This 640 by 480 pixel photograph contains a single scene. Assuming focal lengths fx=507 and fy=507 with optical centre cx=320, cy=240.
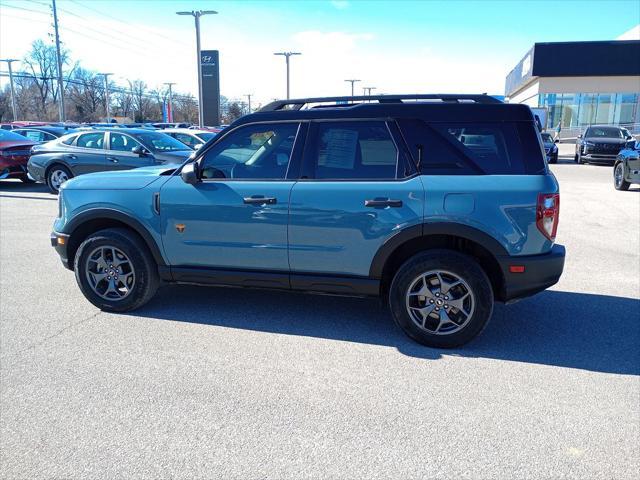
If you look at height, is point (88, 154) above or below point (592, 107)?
below

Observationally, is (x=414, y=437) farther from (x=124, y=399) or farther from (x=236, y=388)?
(x=124, y=399)

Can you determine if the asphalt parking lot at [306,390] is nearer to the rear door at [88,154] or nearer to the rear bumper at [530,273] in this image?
the rear bumper at [530,273]

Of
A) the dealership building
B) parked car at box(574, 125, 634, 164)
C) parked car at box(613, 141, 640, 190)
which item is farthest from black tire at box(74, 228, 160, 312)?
the dealership building

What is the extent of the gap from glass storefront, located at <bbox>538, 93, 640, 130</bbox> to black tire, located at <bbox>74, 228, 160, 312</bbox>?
4434cm

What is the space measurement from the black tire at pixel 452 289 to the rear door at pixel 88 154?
10.2 metres

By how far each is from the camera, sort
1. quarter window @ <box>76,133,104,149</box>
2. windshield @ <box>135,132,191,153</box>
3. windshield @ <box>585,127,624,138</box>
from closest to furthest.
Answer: windshield @ <box>135,132,191,153</box>, quarter window @ <box>76,133,104,149</box>, windshield @ <box>585,127,624,138</box>

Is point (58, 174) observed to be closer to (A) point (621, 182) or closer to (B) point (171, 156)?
(B) point (171, 156)

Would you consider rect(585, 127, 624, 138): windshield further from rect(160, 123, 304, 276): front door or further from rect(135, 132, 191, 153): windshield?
rect(160, 123, 304, 276): front door

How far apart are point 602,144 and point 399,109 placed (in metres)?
21.5

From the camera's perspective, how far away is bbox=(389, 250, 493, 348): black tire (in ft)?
12.7

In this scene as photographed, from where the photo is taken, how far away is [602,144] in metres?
21.9

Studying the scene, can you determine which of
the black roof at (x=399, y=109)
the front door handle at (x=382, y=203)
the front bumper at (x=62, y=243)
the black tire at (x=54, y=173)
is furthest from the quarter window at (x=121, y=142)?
the front door handle at (x=382, y=203)

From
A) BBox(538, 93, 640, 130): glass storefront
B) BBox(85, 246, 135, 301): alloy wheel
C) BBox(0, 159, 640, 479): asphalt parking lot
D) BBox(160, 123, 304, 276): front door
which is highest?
BBox(538, 93, 640, 130): glass storefront

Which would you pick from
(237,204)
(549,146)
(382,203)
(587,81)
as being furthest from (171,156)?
(587,81)
